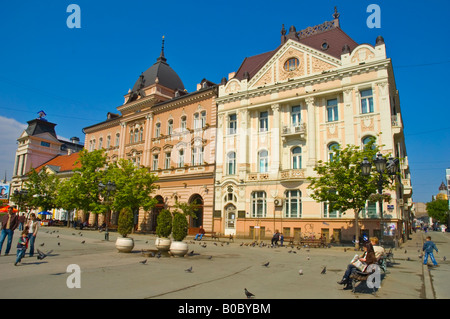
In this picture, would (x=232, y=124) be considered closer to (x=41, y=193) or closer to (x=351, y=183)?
(x=351, y=183)

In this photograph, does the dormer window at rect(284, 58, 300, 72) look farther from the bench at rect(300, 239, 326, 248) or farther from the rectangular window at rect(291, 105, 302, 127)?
the bench at rect(300, 239, 326, 248)

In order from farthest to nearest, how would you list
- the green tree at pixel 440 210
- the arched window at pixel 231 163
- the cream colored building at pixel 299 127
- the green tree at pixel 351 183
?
1. the green tree at pixel 440 210
2. the arched window at pixel 231 163
3. the cream colored building at pixel 299 127
4. the green tree at pixel 351 183

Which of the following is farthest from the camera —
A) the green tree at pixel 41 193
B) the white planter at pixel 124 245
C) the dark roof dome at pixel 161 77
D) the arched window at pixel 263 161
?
the green tree at pixel 41 193

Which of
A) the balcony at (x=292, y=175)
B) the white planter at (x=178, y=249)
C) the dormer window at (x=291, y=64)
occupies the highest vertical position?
the dormer window at (x=291, y=64)

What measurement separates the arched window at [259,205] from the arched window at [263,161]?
94.2 inches

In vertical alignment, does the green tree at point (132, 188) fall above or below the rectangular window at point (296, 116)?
below

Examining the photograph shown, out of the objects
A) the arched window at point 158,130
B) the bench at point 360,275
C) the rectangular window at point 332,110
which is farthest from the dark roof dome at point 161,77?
the bench at point 360,275

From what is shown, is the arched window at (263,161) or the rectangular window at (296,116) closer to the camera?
the rectangular window at (296,116)

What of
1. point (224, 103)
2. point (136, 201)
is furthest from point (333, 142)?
point (136, 201)

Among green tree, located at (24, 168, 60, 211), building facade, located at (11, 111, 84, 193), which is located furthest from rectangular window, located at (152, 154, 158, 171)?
building facade, located at (11, 111, 84, 193)

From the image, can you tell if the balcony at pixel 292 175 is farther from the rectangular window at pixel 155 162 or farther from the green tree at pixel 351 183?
the rectangular window at pixel 155 162

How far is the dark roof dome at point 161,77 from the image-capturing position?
4353 centimetres

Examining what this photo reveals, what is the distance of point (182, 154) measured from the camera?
1496 inches

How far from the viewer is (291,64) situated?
103 feet
